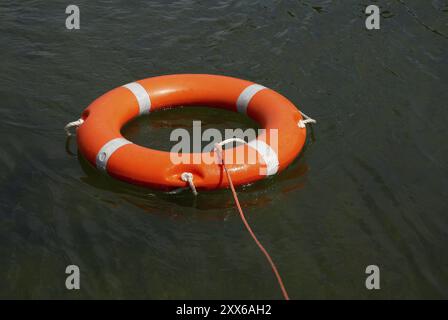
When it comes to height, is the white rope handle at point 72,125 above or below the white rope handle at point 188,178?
above

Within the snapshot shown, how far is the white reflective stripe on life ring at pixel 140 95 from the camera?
488 centimetres

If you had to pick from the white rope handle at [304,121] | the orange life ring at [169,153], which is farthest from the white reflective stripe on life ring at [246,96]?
the white rope handle at [304,121]

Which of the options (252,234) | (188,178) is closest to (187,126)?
(188,178)

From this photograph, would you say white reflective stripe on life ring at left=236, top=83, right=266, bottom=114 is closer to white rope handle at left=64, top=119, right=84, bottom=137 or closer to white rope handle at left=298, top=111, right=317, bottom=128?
white rope handle at left=298, top=111, right=317, bottom=128

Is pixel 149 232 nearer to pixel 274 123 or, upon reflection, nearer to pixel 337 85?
pixel 274 123

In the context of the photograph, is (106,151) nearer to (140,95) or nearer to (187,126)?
(140,95)

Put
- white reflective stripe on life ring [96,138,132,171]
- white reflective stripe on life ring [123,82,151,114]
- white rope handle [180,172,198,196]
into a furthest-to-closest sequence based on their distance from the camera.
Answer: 1. white reflective stripe on life ring [123,82,151,114]
2. white reflective stripe on life ring [96,138,132,171]
3. white rope handle [180,172,198,196]

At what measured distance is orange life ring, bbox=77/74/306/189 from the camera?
4.16 m

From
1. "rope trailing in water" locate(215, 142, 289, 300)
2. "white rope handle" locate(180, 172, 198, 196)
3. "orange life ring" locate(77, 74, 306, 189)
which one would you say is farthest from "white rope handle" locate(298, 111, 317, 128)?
"white rope handle" locate(180, 172, 198, 196)

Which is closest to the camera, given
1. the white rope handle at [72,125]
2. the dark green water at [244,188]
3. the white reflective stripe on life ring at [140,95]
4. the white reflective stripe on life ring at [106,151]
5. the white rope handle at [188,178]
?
the dark green water at [244,188]

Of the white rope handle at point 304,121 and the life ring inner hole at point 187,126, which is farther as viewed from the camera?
the life ring inner hole at point 187,126

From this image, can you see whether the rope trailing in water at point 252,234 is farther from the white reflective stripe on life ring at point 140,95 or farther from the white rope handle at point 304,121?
the white reflective stripe on life ring at point 140,95

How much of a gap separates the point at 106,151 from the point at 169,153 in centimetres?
44
